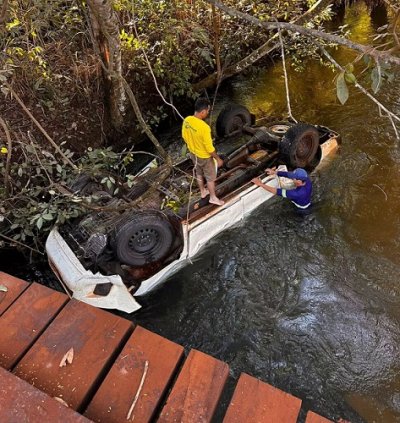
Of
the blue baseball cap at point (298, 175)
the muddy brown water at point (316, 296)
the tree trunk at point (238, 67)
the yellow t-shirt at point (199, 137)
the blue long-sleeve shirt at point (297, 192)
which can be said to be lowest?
the muddy brown water at point (316, 296)

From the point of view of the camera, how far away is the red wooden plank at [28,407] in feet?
3.32

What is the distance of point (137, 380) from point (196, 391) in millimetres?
181

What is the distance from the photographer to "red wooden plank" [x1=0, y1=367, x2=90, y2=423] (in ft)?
3.32

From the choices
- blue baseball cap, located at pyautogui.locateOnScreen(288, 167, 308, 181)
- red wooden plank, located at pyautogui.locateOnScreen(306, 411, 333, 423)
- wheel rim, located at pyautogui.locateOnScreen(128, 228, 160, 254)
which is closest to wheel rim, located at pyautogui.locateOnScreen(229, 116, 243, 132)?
blue baseball cap, located at pyautogui.locateOnScreen(288, 167, 308, 181)

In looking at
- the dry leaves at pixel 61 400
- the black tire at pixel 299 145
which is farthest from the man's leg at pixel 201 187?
the dry leaves at pixel 61 400

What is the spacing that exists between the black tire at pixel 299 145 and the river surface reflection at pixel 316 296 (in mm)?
700

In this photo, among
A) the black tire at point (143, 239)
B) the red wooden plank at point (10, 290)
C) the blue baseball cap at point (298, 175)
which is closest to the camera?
the red wooden plank at point (10, 290)

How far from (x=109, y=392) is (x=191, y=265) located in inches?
177

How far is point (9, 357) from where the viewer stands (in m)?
1.22

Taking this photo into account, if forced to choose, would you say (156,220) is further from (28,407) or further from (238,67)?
(238,67)

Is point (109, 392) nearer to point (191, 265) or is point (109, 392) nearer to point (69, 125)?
point (191, 265)

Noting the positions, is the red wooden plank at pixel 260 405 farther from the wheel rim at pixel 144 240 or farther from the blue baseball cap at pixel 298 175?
the blue baseball cap at pixel 298 175

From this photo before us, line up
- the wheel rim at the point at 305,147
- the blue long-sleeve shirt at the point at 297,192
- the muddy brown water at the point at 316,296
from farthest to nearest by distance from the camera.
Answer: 1. the wheel rim at the point at 305,147
2. the blue long-sleeve shirt at the point at 297,192
3. the muddy brown water at the point at 316,296

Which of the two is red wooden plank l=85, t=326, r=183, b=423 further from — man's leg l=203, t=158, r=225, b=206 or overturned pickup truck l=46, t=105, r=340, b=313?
man's leg l=203, t=158, r=225, b=206
